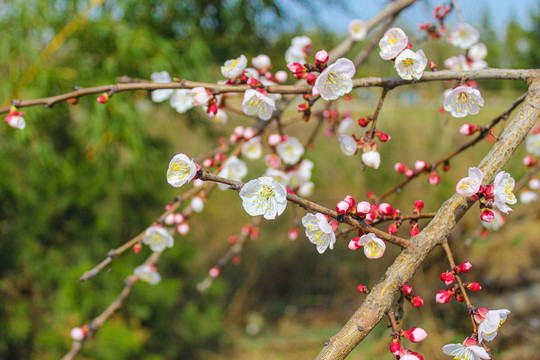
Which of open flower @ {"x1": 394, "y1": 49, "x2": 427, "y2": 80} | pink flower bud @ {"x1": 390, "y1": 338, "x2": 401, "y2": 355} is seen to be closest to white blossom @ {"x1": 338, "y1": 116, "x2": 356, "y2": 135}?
open flower @ {"x1": 394, "y1": 49, "x2": 427, "y2": 80}

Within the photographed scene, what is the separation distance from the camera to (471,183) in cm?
57

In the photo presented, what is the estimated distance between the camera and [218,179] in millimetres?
509

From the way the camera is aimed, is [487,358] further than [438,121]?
No

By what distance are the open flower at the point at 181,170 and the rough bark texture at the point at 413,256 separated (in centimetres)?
28

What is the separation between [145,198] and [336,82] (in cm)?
239

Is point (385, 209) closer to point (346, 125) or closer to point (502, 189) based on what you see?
point (502, 189)

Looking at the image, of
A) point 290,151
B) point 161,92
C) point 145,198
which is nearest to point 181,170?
point 161,92

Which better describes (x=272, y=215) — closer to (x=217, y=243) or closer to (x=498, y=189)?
(x=498, y=189)

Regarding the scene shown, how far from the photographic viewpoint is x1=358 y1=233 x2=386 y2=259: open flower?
0.62 m

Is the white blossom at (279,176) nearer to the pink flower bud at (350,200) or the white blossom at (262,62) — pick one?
the white blossom at (262,62)

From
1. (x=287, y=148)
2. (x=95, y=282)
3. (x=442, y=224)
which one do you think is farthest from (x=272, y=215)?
(x=95, y=282)

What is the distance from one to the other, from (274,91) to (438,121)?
134 inches

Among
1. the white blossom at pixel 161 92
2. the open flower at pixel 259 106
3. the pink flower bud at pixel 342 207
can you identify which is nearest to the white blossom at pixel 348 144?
the open flower at pixel 259 106

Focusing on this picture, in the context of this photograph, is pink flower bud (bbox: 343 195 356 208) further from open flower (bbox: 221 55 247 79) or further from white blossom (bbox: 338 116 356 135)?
white blossom (bbox: 338 116 356 135)
